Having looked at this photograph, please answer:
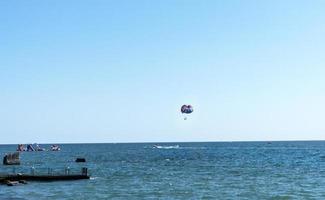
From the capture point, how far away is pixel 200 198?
5603cm

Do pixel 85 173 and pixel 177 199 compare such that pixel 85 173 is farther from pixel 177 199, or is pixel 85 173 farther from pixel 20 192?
pixel 177 199

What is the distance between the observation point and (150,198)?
2210 inches

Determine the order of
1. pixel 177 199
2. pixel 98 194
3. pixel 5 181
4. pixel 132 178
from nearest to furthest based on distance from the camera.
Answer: pixel 177 199, pixel 98 194, pixel 5 181, pixel 132 178

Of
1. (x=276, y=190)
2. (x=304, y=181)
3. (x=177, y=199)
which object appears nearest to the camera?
(x=177, y=199)

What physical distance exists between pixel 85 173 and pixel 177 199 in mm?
24158

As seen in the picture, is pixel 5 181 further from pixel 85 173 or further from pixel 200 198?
pixel 200 198

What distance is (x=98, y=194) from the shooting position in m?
59.1

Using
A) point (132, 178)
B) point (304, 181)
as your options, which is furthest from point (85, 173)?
point (304, 181)

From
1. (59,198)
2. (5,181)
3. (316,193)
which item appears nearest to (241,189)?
(316,193)

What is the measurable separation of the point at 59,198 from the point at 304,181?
34.5 meters

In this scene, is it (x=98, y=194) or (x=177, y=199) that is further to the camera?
(x=98, y=194)

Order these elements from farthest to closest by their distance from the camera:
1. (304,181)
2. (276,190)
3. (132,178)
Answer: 1. (132,178)
2. (304,181)
3. (276,190)

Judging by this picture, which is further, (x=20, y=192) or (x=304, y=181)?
(x=304, y=181)

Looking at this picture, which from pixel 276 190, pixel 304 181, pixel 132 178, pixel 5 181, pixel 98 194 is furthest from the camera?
pixel 132 178
